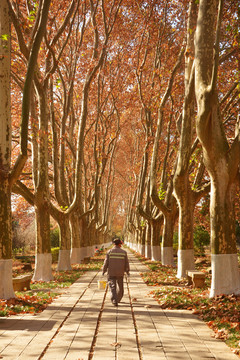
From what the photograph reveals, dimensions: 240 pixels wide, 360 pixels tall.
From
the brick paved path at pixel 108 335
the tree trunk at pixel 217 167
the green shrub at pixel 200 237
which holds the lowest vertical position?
the brick paved path at pixel 108 335

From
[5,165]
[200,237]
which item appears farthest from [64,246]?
[200,237]

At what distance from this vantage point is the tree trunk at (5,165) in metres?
9.70

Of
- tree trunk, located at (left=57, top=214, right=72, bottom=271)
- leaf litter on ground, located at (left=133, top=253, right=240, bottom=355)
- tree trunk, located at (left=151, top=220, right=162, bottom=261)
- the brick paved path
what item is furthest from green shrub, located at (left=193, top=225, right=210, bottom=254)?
the brick paved path

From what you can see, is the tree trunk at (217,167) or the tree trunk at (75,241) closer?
the tree trunk at (217,167)

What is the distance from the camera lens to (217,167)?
32.4 feet

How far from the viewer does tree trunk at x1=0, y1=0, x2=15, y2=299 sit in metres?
9.70

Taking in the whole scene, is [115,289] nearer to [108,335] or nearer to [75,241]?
[108,335]

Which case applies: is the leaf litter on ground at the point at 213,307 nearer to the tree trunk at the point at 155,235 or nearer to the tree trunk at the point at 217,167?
the tree trunk at the point at 217,167

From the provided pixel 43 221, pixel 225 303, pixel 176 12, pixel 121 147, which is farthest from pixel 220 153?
pixel 121 147

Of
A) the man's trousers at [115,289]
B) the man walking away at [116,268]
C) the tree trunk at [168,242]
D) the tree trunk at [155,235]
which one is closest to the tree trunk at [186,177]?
the man walking away at [116,268]

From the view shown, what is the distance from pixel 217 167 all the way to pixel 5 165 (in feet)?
16.9

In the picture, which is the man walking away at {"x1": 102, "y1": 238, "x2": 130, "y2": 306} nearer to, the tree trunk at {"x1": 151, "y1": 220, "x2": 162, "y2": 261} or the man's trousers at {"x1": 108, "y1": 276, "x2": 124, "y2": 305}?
the man's trousers at {"x1": 108, "y1": 276, "x2": 124, "y2": 305}

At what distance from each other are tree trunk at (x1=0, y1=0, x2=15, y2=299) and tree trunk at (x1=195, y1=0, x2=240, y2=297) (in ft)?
15.6

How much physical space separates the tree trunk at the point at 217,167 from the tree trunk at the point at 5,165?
475 centimetres
